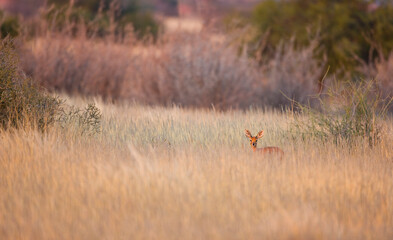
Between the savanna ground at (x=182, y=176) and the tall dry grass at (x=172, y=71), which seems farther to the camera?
the tall dry grass at (x=172, y=71)

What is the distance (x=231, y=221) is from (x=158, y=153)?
5.94 feet

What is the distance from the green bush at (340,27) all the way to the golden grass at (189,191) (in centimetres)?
1143

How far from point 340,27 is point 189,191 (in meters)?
14.4

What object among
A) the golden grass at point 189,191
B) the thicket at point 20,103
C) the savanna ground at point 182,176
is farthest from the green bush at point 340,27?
the golden grass at point 189,191

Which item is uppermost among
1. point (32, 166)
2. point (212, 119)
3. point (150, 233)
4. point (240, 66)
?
point (240, 66)

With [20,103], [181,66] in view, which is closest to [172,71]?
[181,66]

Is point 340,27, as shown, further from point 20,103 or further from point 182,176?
point 182,176

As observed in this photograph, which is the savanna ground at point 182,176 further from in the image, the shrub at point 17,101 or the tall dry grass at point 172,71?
the tall dry grass at point 172,71

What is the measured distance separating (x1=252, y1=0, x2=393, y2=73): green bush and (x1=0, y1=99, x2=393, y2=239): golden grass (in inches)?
450

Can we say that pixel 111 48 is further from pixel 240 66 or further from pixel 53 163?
pixel 53 163

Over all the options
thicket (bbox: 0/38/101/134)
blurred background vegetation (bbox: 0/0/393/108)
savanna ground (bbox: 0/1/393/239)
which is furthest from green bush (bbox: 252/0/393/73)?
thicket (bbox: 0/38/101/134)

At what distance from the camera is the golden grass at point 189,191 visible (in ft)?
10.2

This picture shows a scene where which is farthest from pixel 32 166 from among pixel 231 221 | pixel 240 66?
pixel 240 66

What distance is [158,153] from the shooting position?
4.92 metres
